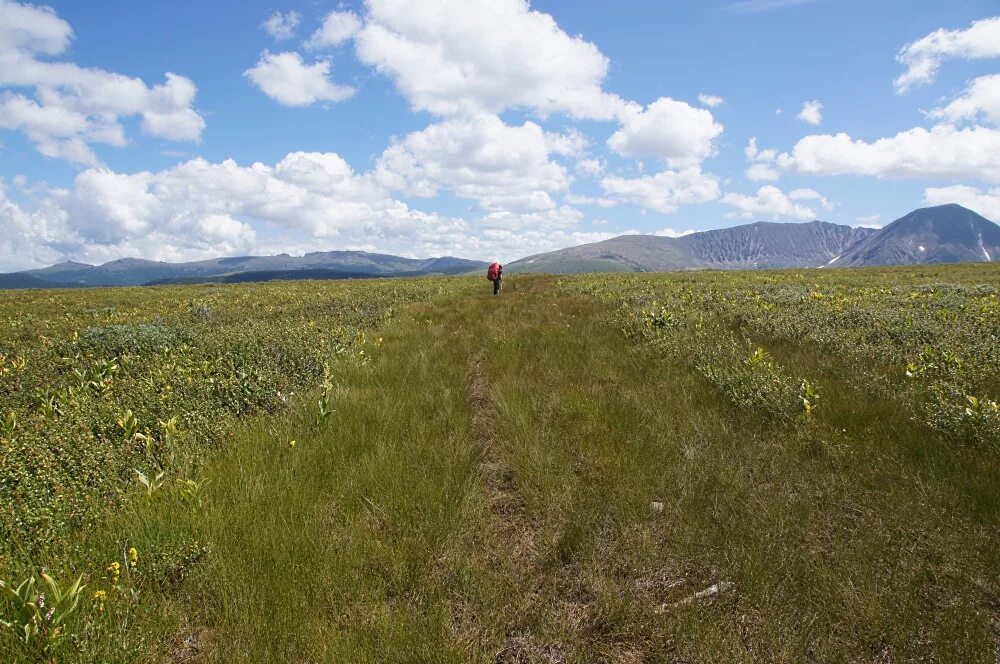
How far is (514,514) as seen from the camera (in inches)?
163

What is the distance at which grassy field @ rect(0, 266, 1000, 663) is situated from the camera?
8.79ft

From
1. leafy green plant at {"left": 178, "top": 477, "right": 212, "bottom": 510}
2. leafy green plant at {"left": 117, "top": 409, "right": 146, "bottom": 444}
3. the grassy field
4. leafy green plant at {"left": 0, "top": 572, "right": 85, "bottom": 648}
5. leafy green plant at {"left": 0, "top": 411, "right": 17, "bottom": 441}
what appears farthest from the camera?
leafy green plant at {"left": 117, "top": 409, "right": 146, "bottom": 444}

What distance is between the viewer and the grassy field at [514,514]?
2.68 m

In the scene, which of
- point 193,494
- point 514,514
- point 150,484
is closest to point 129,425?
point 150,484

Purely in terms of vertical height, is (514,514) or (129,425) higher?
(129,425)

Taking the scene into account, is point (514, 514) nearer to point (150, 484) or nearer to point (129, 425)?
point (150, 484)

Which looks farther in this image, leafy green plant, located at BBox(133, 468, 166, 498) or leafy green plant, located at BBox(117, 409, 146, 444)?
leafy green plant, located at BBox(117, 409, 146, 444)

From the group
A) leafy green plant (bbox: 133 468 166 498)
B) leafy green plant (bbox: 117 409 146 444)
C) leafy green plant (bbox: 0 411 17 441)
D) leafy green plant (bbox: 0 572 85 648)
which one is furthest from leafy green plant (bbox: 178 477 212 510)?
leafy green plant (bbox: 0 411 17 441)

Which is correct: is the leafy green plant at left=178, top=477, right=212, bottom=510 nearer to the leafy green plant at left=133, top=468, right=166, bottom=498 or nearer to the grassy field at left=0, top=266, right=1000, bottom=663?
the grassy field at left=0, top=266, right=1000, bottom=663

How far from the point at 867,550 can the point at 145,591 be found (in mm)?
5004

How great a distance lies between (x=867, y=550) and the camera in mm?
3328

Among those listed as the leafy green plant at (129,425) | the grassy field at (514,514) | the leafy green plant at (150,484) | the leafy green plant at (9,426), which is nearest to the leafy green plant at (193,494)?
the grassy field at (514,514)

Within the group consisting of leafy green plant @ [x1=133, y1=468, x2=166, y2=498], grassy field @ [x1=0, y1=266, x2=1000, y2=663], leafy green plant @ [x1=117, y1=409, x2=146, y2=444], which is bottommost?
grassy field @ [x1=0, y1=266, x2=1000, y2=663]

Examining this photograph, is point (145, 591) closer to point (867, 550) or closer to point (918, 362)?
point (867, 550)
